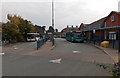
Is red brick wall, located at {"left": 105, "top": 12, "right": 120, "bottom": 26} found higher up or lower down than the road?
higher up

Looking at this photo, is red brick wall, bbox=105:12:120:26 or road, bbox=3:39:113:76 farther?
red brick wall, bbox=105:12:120:26

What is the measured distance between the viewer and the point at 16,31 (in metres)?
26.8

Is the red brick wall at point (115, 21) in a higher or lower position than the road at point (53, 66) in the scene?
higher

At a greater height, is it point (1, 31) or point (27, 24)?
point (27, 24)

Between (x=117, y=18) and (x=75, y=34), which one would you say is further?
(x=75, y=34)

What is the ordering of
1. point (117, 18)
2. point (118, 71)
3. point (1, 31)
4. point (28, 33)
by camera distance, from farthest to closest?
point (28, 33) < point (1, 31) < point (117, 18) < point (118, 71)

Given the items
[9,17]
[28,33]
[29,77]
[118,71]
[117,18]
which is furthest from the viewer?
[28,33]

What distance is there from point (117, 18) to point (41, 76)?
21.1 meters

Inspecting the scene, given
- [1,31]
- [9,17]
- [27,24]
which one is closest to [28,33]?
[27,24]

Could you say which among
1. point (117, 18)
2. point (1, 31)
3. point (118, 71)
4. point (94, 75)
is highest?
point (117, 18)

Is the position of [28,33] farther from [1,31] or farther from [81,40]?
[81,40]

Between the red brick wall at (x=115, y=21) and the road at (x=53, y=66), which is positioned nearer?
the road at (x=53, y=66)

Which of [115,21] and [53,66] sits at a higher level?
[115,21]

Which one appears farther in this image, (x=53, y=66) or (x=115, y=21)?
(x=115, y=21)
